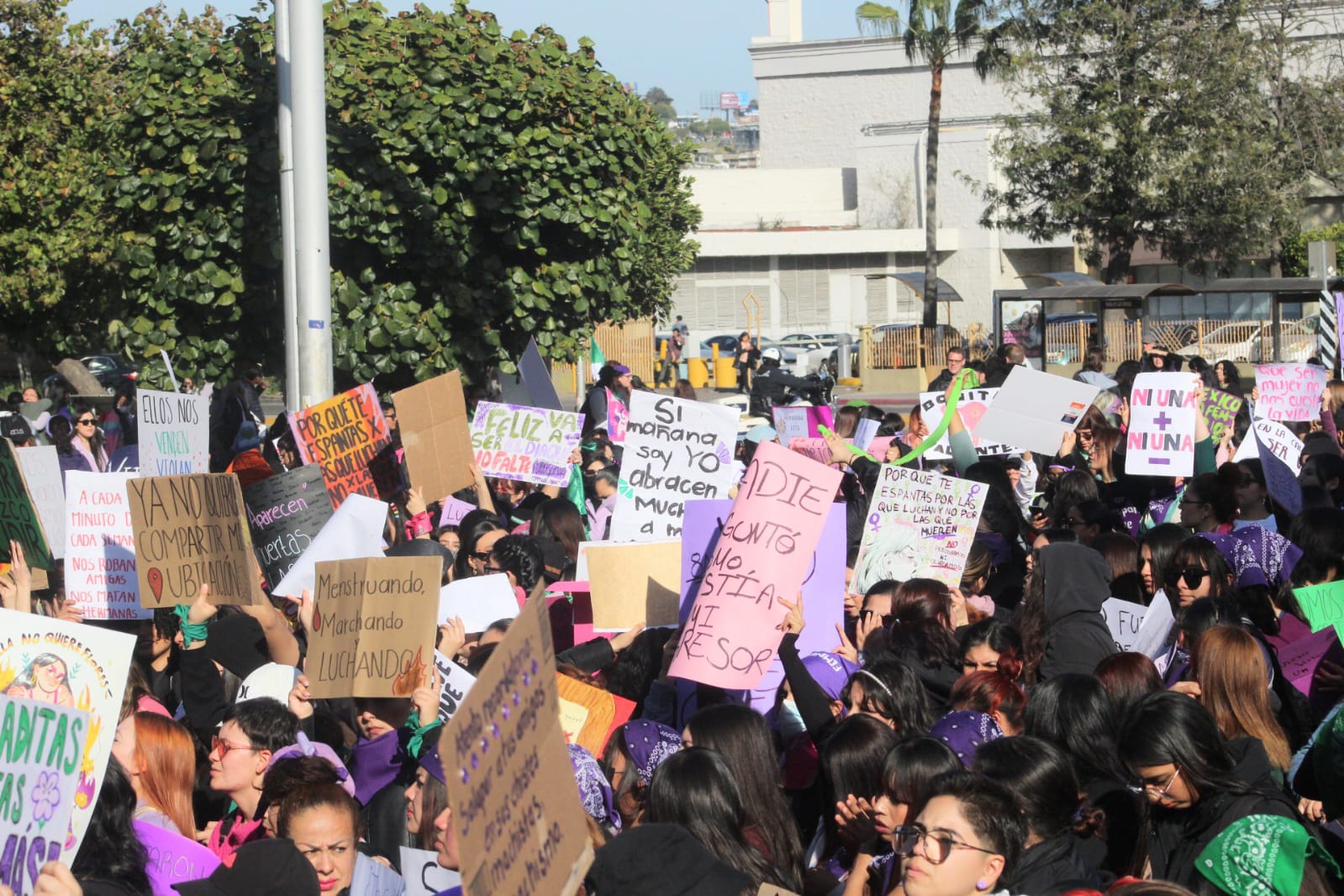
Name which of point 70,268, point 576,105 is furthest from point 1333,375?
point 70,268

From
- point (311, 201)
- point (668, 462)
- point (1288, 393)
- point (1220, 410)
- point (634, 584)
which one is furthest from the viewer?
point (1288, 393)

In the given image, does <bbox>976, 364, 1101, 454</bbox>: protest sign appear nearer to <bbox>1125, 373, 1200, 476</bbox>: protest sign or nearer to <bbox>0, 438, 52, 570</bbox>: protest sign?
<bbox>1125, 373, 1200, 476</bbox>: protest sign

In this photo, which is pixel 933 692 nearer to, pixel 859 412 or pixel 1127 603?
pixel 1127 603

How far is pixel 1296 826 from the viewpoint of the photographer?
3.54 meters

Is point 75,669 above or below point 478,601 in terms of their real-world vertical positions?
above

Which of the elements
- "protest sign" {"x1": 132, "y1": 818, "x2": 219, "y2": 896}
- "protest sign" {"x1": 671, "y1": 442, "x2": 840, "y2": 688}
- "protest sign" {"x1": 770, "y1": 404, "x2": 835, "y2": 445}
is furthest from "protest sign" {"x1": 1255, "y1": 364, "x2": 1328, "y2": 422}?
"protest sign" {"x1": 132, "y1": 818, "x2": 219, "y2": 896}

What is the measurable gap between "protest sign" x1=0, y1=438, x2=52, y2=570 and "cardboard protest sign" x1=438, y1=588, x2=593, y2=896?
15.1 feet

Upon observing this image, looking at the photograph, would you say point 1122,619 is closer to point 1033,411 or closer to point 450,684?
point 450,684

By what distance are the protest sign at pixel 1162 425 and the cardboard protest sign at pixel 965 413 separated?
1.53 metres

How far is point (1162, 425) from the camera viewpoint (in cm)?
876

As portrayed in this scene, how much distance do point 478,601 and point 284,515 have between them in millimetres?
1799

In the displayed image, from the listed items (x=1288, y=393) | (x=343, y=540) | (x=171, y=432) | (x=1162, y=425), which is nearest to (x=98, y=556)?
(x=343, y=540)

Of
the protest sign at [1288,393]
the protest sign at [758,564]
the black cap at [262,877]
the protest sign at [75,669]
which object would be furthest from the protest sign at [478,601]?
the protest sign at [1288,393]

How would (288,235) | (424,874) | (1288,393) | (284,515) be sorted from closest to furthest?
1. (424,874)
2. (284,515)
3. (288,235)
4. (1288,393)
